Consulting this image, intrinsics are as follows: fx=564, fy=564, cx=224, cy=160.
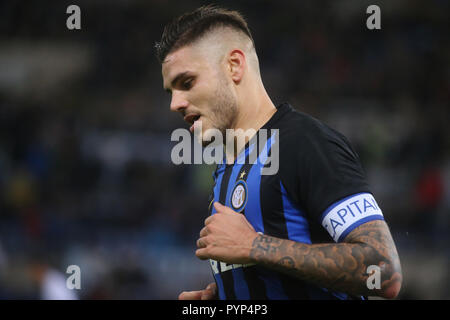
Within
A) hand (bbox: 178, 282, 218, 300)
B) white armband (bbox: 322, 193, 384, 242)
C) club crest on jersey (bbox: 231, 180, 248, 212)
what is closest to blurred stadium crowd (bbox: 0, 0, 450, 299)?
hand (bbox: 178, 282, 218, 300)

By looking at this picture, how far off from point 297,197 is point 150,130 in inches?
303

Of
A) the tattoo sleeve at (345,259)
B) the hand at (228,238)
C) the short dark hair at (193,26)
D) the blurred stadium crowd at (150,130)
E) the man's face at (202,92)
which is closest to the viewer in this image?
the tattoo sleeve at (345,259)

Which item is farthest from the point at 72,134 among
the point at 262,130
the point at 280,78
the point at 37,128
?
the point at 262,130

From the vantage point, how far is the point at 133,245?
826 centimetres

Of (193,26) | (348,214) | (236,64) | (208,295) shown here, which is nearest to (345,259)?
(348,214)

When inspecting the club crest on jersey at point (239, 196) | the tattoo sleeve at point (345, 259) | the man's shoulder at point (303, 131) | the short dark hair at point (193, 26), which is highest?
the short dark hair at point (193, 26)

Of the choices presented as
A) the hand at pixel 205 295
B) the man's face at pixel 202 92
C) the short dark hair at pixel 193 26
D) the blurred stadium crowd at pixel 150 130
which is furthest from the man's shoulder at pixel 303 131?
the blurred stadium crowd at pixel 150 130

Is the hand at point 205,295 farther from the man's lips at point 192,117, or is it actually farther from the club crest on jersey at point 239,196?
the man's lips at point 192,117

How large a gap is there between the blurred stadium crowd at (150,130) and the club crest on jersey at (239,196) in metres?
3.20

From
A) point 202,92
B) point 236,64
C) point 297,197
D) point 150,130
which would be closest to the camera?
point 297,197

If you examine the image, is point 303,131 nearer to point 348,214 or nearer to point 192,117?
point 348,214

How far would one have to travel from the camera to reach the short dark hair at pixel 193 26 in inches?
107

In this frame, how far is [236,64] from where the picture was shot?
2.69m

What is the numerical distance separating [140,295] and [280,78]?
5.25m
